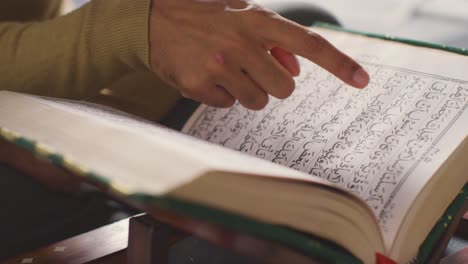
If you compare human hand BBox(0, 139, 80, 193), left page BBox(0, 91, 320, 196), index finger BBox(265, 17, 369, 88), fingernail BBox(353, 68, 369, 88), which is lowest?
left page BBox(0, 91, 320, 196)

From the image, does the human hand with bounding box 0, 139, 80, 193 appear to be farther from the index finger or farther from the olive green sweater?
the index finger

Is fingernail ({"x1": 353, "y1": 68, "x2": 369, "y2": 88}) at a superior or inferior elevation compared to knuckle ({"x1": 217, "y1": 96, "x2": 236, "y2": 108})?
superior

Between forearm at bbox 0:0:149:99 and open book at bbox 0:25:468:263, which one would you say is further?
forearm at bbox 0:0:149:99

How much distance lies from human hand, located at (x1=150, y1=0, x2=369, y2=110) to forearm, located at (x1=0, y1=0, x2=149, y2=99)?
4 centimetres

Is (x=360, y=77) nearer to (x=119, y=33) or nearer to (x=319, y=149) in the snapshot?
(x=319, y=149)

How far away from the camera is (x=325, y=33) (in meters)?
0.65

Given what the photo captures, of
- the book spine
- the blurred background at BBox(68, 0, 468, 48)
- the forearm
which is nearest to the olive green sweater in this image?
the forearm

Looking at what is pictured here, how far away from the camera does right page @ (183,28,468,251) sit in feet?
1.42

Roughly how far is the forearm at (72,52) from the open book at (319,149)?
10 centimetres

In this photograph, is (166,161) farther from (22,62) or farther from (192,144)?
(22,62)

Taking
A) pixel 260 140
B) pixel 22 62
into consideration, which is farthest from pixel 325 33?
pixel 22 62

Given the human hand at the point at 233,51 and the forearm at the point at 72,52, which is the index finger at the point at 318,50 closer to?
the human hand at the point at 233,51

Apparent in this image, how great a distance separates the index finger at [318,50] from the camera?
473 mm

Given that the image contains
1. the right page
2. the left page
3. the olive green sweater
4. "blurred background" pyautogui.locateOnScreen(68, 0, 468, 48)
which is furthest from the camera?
"blurred background" pyautogui.locateOnScreen(68, 0, 468, 48)
